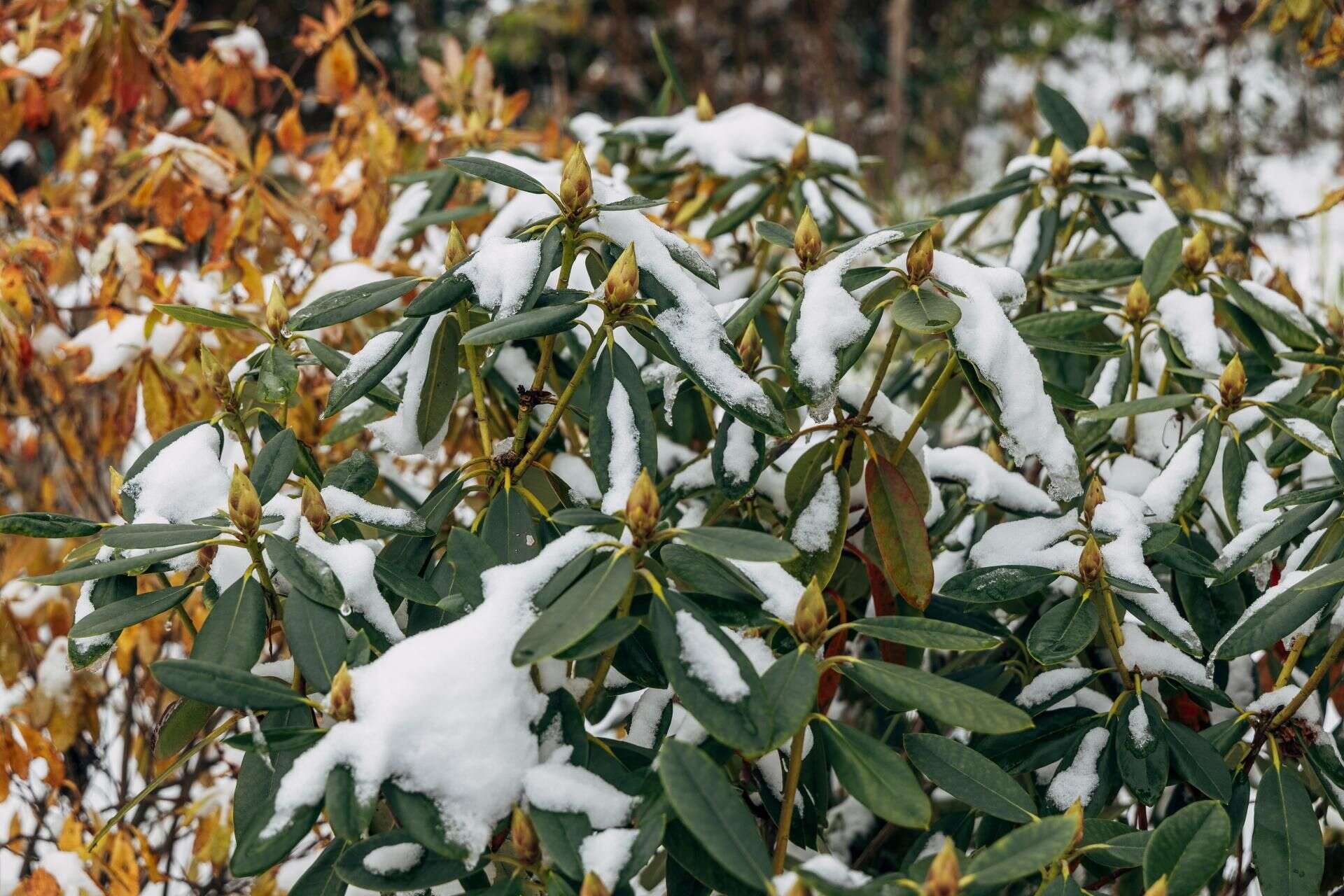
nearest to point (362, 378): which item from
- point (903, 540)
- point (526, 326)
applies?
point (526, 326)

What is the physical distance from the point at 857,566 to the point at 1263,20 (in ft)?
19.9

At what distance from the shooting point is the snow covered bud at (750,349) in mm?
1137

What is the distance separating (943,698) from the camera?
33.3 inches

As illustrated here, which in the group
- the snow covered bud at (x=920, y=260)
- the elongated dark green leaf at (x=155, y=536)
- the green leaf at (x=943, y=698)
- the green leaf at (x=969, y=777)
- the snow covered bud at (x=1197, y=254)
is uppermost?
the snow covered bud at (x=920, y=260)

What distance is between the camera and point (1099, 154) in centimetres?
158

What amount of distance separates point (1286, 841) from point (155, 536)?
37.7 inches

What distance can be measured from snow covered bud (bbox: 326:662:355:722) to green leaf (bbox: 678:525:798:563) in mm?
251

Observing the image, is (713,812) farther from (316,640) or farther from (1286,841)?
(1286,841)

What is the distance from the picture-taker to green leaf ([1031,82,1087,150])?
166 centimetres

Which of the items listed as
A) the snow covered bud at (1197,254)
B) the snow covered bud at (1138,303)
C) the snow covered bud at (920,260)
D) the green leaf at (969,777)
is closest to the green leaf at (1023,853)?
the green leaf at (969,777)

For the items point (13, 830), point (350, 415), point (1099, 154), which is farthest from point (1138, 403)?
point (13, 830)

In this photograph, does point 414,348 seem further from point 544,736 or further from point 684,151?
point 684,151

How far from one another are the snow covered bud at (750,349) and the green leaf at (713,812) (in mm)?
464

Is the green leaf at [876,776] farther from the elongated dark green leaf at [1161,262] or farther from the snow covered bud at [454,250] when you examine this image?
the elongated dark green leaf at [1161,262]
